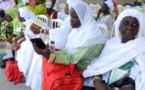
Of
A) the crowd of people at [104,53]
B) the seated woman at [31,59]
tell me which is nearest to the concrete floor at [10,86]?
the seated woman at [31,59]

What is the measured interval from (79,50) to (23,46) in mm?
1076

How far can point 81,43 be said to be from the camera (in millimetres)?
1621

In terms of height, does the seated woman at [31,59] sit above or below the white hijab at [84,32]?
below

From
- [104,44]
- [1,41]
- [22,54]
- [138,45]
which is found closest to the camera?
[138,45]

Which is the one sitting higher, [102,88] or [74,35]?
[74,35]

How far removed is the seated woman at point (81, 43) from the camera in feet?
5.21

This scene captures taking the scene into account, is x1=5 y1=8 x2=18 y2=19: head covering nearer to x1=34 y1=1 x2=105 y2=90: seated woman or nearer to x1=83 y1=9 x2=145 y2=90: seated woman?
x1=34 y1=1 x2=105 y2=90: seated woman

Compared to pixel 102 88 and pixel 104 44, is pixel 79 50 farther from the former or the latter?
pixel 102 88

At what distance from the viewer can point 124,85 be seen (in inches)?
57.5

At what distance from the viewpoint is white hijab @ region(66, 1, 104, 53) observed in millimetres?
1616

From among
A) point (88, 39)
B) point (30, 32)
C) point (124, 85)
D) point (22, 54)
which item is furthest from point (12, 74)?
point (124, 85)

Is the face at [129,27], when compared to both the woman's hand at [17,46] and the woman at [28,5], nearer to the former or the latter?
the woman's hand at [17,46]

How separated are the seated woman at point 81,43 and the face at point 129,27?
0.69ft

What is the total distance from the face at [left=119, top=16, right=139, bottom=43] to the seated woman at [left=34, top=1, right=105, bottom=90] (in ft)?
0.69
